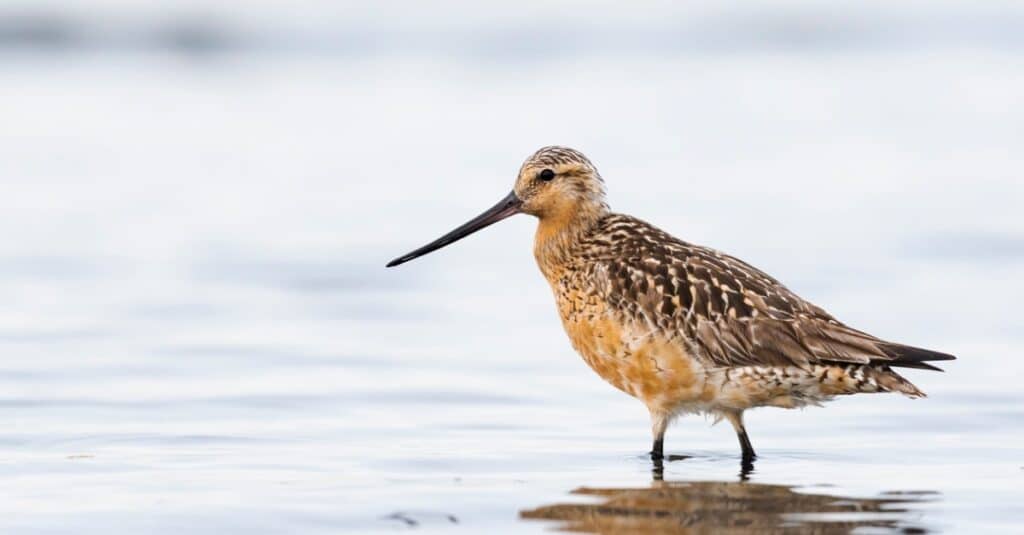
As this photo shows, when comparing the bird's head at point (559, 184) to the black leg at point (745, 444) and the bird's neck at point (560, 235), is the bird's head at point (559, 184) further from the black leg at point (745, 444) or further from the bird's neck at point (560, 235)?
the black leg at point (745, 444)

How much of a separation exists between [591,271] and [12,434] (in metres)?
2.82

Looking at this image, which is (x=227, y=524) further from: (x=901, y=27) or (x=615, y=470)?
(x=901, y=27)

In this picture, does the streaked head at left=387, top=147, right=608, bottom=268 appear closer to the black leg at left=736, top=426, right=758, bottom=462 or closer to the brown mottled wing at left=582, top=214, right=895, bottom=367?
the brown mottled wing at left=582, top=214, right=895, bottom=367

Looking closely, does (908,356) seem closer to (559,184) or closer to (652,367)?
(652,367)

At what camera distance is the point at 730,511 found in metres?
7.46

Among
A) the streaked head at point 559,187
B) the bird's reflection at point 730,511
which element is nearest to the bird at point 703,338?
the streaked head at point 559,187

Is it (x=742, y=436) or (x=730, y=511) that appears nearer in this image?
(x=730, y=511)

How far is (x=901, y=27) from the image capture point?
29.7 m

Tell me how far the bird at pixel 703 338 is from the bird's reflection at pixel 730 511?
66cm

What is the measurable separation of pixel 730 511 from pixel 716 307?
1.41 metres

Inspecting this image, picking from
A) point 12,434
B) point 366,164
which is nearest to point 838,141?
point 366,164

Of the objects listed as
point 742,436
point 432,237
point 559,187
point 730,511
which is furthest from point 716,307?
point 432,237

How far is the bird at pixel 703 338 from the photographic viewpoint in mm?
8359

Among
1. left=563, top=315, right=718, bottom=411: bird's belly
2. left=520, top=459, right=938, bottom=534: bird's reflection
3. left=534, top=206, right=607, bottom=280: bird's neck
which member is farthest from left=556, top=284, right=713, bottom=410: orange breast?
left=520, top=459, right=938, bottom=534: bird's reflection
